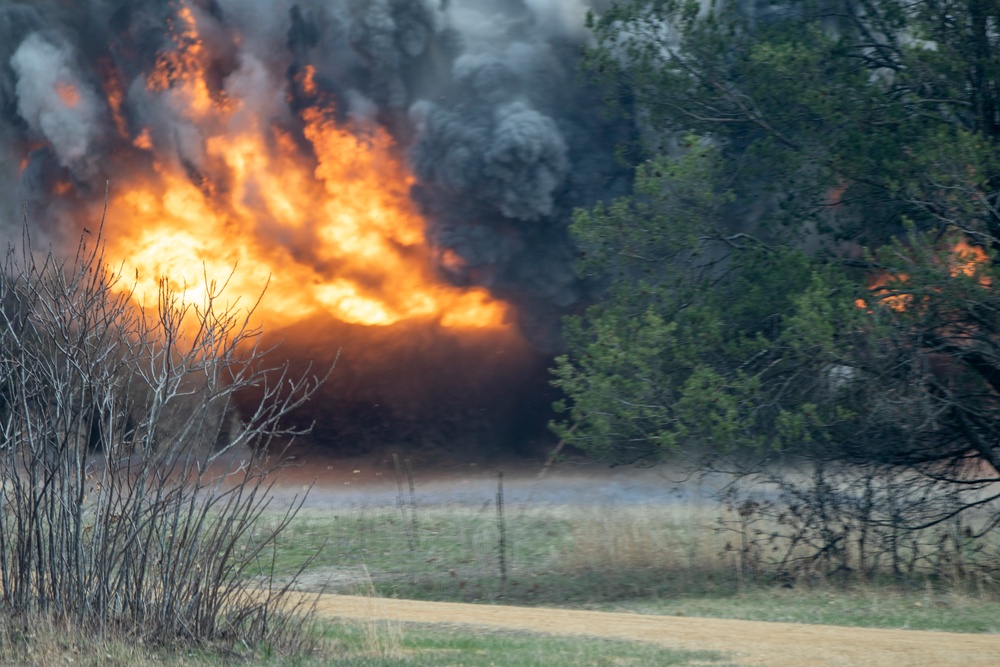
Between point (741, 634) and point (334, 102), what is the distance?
2451 cm

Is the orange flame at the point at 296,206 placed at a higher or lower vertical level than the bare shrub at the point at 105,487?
higher

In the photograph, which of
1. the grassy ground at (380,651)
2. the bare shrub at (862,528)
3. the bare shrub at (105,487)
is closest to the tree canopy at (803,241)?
the bare shrub at (862,528)

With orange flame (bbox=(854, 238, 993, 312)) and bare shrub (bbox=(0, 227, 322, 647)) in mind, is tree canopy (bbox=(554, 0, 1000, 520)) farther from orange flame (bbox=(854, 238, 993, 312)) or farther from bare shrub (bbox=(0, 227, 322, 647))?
bare shrub (bbox=(0, 227, 322, 647))

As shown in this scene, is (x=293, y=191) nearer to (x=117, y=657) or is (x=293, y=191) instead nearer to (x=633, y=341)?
(x=633, y=341)

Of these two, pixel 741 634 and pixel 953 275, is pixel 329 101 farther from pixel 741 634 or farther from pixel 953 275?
pixel 741 634

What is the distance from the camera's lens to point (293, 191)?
31812mm

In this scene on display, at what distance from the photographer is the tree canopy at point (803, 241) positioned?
46.4 ft

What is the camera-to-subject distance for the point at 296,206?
31.7 metres

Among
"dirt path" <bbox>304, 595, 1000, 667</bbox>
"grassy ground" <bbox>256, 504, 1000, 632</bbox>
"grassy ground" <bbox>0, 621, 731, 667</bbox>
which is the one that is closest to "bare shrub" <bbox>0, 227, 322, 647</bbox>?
"grassy ground" <bbox>0, 621, 731, 667</bbox>

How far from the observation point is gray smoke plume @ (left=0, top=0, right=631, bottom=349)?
31406 mm

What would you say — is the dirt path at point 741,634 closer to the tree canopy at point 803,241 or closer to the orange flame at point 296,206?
the tree canopy at point 803,241

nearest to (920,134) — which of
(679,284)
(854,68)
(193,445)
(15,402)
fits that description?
(854,68)

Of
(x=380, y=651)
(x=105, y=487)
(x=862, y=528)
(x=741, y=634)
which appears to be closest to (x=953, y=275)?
(x=862, y=528)

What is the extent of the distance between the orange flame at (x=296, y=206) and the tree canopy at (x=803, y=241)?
15.3 meters
